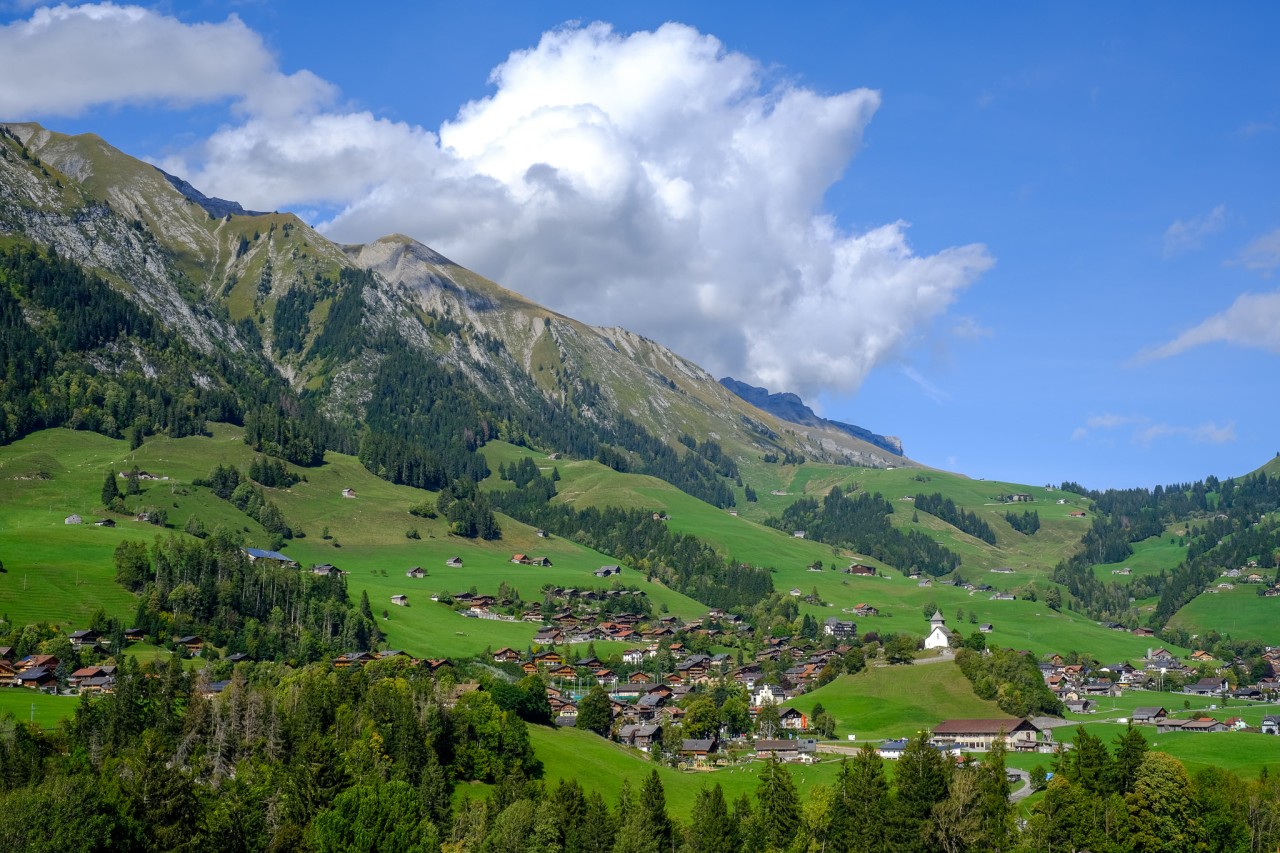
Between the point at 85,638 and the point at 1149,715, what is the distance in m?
→ 132

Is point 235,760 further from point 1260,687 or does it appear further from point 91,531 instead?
point 1260,687

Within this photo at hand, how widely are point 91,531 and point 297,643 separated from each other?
52.4 m

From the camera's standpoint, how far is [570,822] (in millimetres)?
88250

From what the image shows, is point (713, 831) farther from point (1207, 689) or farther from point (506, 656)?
point (1207, 689)

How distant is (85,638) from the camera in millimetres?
138625

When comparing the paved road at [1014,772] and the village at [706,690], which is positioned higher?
the village at [706,690]

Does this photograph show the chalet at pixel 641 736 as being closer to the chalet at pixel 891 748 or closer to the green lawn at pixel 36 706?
the chalet at pixel 891 748

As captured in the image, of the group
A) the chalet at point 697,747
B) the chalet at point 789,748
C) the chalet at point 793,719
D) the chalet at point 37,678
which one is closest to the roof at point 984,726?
the chalet at point 789,748

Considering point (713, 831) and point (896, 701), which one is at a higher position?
point (896, 701)

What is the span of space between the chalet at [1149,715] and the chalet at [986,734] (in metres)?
23.9

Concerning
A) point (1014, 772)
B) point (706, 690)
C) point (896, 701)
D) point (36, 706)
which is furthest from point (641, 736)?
point (36, 706)

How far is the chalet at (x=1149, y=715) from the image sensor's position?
158m

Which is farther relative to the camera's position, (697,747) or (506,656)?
(506,656)

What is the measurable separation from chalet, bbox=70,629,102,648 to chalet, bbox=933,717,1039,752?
315 feet
